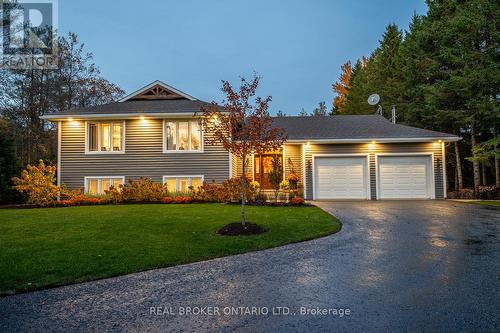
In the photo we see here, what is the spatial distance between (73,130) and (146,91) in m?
4.16

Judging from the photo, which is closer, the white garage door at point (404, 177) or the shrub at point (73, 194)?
the shrub at point (73, 194)

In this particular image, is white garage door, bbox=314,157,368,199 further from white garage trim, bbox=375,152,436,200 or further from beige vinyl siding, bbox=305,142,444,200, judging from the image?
white garage trim, bbox=375,152,436,200

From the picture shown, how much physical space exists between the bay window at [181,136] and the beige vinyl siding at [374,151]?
5.26 meters

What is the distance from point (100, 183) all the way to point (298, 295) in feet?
44.2

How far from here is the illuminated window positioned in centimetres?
1494

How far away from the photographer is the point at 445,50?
17.9 m

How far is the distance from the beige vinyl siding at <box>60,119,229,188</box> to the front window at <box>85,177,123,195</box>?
22 centimetres

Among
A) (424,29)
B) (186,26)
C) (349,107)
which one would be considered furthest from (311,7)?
(424,29)

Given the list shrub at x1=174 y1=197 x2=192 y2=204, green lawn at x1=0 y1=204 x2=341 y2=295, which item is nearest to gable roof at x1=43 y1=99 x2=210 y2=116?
shrub at x1=174 y1=197 x2=192 y2=204

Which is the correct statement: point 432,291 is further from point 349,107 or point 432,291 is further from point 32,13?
point 349,107

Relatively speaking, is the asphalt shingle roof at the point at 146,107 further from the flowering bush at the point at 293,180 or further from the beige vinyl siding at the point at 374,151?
the beige vinyl siding at the point at 374,151

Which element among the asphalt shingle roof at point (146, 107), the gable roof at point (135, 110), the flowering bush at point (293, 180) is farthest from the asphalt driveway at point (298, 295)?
the asphalt shingle roof at point (146, 107)

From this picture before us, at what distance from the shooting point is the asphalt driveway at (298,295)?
3105mm

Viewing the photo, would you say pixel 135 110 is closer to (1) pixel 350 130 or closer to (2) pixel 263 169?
(2) pixel 263 169
